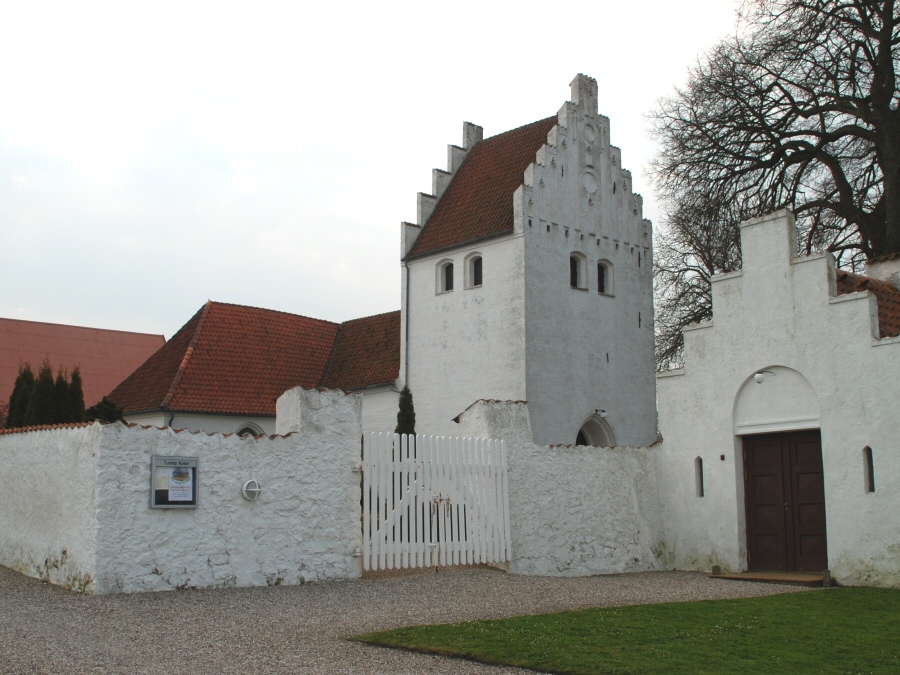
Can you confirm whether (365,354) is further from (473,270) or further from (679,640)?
(679,640)

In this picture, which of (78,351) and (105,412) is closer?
(105,412)

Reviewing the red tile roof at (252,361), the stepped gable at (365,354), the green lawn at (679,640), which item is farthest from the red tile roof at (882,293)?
the red tile roof at (252,361)

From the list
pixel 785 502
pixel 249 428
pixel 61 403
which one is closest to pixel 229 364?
pixel 249 428

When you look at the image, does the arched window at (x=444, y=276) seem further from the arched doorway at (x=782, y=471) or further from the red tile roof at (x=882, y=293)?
the red tile roof at (x=882, y=293)

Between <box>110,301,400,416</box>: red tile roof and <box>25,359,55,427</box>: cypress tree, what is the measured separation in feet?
23.7

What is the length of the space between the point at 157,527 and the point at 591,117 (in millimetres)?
22930

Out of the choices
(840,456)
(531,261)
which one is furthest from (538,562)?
(531,261)

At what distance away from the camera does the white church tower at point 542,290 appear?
28.6 metres

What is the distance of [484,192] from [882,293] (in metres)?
16.7

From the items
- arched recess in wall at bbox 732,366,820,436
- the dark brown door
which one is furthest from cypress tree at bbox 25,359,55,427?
the dark brown door

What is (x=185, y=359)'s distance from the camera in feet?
102

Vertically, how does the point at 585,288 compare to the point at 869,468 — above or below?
above

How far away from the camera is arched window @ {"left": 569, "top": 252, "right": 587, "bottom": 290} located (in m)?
30.3

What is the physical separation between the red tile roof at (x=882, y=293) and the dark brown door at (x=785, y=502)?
7.09ft
